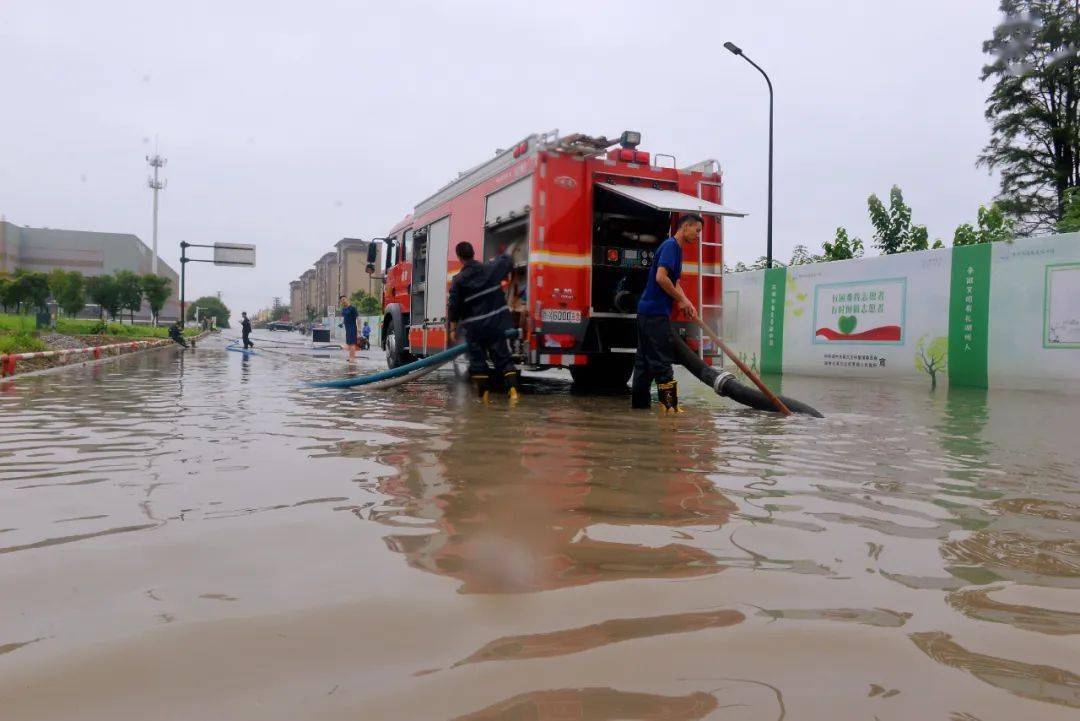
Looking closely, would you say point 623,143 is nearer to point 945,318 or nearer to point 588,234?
point 588,234

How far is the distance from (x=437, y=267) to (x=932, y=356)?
8387mm

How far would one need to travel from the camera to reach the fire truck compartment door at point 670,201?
7914 millimetres

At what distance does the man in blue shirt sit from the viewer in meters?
6.98

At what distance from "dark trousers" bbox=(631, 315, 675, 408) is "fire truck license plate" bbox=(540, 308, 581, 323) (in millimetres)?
1510

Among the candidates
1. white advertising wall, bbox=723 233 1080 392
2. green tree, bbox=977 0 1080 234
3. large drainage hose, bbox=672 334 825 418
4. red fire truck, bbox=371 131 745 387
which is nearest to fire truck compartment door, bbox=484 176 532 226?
red fire truck, bbox=371 131 745 387

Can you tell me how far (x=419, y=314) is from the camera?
1267cm

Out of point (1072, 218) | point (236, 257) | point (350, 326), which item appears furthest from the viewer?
point (236, 257)

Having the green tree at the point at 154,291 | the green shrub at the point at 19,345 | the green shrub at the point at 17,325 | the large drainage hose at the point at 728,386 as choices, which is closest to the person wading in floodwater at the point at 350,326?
the green shrub at the point at 19,345

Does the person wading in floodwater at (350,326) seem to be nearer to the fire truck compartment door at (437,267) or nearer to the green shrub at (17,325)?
the fire truck compartment door at (437,267)

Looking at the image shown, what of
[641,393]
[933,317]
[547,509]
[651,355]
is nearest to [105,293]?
[933,317]

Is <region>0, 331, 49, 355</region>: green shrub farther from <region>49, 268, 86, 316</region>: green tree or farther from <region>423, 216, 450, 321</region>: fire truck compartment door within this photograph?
<region>49, 268, 86, 316</region>: green tree

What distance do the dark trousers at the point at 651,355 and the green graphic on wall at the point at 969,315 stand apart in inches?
287

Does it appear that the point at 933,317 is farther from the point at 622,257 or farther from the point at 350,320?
the point at 350,320

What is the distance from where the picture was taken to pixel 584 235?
28.8 feet
